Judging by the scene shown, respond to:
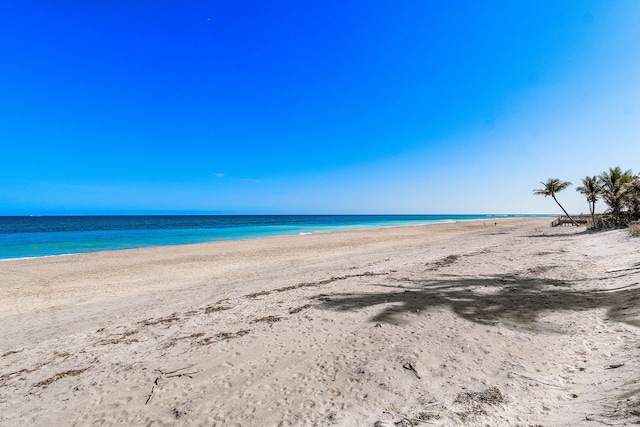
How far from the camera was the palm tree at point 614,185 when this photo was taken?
25.9 metres

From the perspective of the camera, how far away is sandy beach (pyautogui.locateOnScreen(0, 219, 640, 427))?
147 inches

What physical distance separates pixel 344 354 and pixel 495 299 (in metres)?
4.89

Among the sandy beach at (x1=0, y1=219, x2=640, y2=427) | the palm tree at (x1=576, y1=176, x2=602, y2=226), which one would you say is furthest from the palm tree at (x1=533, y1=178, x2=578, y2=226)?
the sandy beach at (x1=0, y1=219, x2=640, y2=427)

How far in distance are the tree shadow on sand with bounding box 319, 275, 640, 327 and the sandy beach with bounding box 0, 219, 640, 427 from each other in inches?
2.1

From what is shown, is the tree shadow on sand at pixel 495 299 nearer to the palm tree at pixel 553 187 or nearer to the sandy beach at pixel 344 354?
the sandy beach at pixel 344 354

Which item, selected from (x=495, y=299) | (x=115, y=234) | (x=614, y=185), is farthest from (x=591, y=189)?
(x=115, y=234)

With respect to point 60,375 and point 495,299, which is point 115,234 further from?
point 495,299

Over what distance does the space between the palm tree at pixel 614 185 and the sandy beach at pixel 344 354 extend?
21349mm

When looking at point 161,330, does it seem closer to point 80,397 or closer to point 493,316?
point 80,397

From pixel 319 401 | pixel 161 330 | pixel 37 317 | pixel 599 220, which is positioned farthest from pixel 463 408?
pixel 599 220

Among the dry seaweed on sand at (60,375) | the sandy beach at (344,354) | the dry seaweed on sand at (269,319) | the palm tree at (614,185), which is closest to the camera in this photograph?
the sandy beach at (344,354)

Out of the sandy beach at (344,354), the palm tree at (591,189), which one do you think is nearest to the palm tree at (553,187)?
the palm tree at (591,189)

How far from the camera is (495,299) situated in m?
7.84

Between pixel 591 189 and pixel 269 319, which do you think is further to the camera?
pixel 591 189
